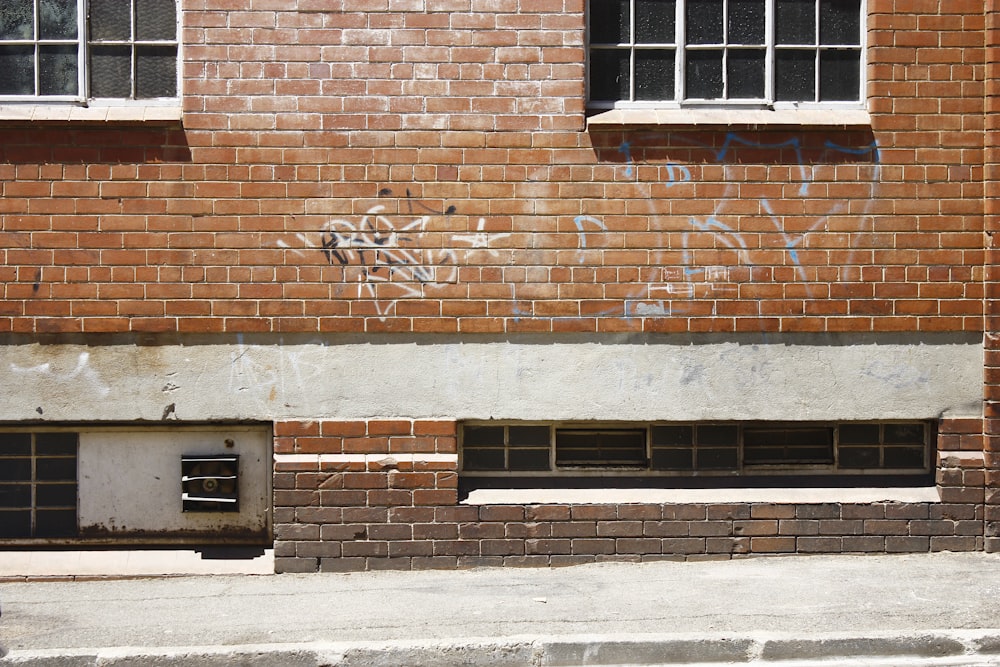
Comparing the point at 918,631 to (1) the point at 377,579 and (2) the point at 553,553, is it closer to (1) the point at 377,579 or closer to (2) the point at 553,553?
(2) the point at 553,553

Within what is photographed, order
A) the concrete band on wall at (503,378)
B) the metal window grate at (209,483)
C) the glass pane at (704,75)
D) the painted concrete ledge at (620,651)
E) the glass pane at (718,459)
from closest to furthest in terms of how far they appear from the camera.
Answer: the painted concrete ledge at (620,651) → the concrete band on wall at (503,378) → the metal window grate at (209,483) → the glass pane at (704,75) → the glass pane at (718,459)

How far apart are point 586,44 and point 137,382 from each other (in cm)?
360

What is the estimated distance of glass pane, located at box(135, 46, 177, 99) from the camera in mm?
6172

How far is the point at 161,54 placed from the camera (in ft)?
20.2

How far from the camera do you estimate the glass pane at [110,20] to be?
6133 millimetres

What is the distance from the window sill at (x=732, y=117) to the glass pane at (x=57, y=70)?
3.33m

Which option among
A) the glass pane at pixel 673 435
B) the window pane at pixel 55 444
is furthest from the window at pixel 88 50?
the glass pane at pixel 673 435

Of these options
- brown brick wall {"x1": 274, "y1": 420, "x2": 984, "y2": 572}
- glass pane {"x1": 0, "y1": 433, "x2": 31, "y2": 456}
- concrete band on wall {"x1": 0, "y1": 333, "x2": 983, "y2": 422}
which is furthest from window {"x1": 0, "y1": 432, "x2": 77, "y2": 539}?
brown brick wall {"x1": 274, "y1": 420, "x2": 984, "y2": 572}

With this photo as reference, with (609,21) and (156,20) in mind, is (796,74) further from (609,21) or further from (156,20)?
(156,20)

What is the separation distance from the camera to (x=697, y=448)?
21.1ft

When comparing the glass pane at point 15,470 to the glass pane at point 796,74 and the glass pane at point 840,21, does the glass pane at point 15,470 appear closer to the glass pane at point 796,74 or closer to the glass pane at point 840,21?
the glass pane at point 796,74

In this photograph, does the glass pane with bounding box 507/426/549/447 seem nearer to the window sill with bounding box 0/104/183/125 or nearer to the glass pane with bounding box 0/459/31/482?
the window sill with bounding box 0/104/183/125

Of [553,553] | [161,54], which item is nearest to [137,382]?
[161,54]

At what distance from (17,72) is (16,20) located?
327 mm
